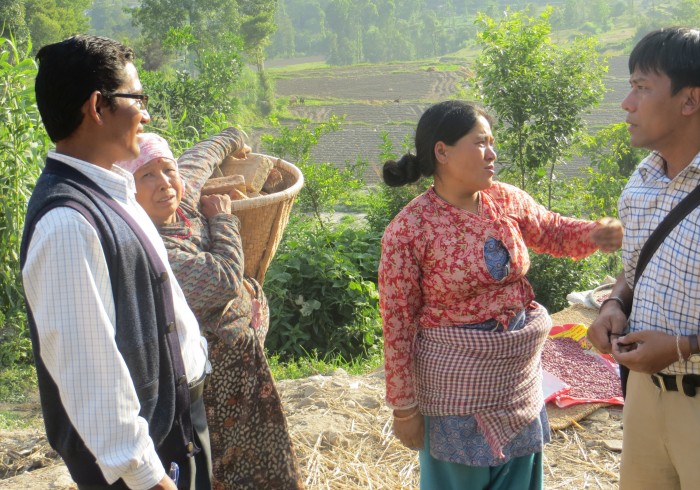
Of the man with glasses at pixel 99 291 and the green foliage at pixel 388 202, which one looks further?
the green foliage at pixel 388 202

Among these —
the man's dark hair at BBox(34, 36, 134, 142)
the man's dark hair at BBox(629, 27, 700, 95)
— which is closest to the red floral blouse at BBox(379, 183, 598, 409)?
the man's dark hair at BBox(629, 27, 700, 95)

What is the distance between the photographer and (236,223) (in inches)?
109

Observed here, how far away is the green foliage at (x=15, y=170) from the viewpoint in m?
5.52

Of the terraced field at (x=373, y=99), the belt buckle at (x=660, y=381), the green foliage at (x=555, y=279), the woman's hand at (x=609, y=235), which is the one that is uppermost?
the woman's hand at (x=609, y=235)

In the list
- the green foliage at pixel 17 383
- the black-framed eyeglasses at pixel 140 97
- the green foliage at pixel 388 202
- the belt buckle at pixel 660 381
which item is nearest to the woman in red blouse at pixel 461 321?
the belt buckle at pixel 660 381

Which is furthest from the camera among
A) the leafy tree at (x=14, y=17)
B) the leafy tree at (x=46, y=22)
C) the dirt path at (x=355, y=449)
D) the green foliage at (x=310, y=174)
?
the leafy tree at (x=46, y=22)

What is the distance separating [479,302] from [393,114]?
36086 mm

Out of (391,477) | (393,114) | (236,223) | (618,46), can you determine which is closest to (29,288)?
(236,223)

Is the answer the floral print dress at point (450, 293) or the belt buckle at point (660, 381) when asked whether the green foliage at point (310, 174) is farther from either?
the belt buckle at point (660, 381)

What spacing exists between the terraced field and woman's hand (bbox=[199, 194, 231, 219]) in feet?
68.2

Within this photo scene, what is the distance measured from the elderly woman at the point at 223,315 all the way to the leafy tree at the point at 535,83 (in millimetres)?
4565

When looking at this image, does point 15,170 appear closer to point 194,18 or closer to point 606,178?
point 606,178

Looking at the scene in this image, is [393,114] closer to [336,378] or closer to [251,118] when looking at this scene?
[251,118]

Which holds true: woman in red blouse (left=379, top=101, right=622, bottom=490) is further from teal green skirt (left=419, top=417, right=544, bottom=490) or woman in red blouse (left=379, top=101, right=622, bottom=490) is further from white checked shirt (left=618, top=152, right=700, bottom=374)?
white checked shirt (left=618, top=152, right=700, bottom=374)
